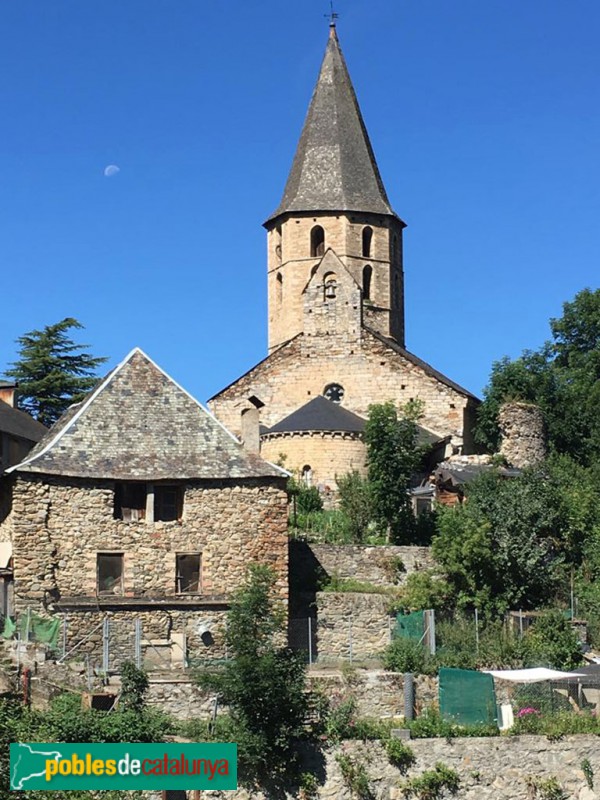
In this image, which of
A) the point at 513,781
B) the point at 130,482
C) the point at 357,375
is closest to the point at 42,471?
the point at 130,482

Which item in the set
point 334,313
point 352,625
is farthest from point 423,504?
point 334,313

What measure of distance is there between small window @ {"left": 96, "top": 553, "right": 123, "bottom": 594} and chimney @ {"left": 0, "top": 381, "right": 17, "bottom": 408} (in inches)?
654

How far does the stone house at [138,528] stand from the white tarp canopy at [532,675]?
5659 mm

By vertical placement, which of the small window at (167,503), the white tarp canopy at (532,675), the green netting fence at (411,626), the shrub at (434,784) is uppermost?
the small window at (167,503)

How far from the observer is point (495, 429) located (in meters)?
49.8

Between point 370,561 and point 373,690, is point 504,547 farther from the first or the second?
point 373,690

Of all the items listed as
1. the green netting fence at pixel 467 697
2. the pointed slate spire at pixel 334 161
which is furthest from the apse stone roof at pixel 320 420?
the green netting fence at pixel 467 697

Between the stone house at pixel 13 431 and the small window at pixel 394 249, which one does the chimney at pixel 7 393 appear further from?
the small window at pixel 394 249

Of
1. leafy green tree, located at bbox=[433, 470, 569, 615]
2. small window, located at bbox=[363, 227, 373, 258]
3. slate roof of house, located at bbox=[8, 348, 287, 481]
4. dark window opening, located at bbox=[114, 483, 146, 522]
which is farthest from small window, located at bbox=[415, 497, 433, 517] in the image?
small window, located at bbox=[363, 227, 373, 258]

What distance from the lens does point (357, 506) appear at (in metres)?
40.8

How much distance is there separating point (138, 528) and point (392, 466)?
10120 millimetres

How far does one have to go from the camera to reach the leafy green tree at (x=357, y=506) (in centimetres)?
3991

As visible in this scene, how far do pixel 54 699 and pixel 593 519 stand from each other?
17.9 metres

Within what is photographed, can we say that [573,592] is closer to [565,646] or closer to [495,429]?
[565,646]
